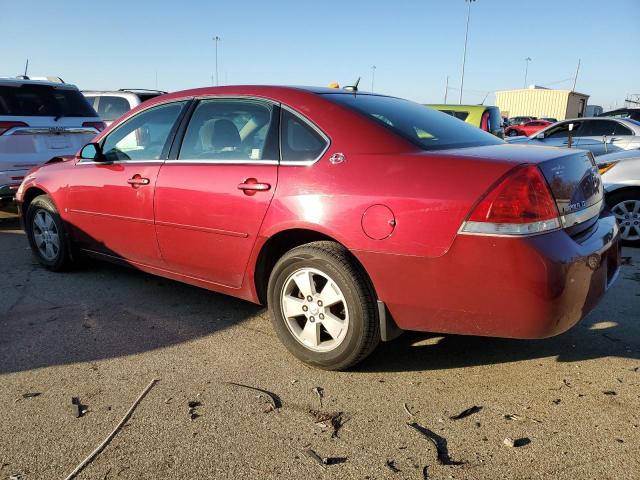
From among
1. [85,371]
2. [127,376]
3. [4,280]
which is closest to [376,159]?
[127,376]

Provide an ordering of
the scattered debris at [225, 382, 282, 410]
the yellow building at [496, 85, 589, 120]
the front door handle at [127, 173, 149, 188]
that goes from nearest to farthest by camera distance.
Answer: the scattered debris at [225, 382, 282, 410], the front door handle at [127, 173, 149, 188], the yellow building at [496, 85, 589, 120]

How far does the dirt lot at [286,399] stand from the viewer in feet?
7.30

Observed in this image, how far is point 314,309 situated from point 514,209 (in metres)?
1.19

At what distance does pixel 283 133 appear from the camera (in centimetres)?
321

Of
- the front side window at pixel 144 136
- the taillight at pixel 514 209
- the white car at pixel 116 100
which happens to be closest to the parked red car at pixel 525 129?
the white car at pixel 116 100

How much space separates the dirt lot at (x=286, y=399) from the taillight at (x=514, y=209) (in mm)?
896

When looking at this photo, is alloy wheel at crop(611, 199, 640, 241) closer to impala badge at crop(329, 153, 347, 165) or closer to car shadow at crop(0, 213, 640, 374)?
car shadow at crop(0, 213, 640, 374)

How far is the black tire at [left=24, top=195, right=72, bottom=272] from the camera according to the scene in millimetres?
4758

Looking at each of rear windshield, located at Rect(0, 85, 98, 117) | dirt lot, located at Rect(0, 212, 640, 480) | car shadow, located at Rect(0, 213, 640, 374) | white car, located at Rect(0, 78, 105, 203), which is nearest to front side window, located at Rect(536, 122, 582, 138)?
car shadow, located at Rect(0, 213, 640, 374)

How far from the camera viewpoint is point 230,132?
140 inches

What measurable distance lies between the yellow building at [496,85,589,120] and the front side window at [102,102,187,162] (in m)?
47.0

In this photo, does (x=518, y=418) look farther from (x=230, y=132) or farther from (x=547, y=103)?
(x=547, y=103)

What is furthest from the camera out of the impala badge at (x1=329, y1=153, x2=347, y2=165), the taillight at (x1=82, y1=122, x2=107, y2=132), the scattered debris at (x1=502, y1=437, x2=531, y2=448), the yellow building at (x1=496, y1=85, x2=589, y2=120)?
the yellow building at (x1=496, y1=85, x2=589, y2=120)

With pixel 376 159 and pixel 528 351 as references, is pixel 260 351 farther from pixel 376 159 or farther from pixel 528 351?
pixel 528 351
